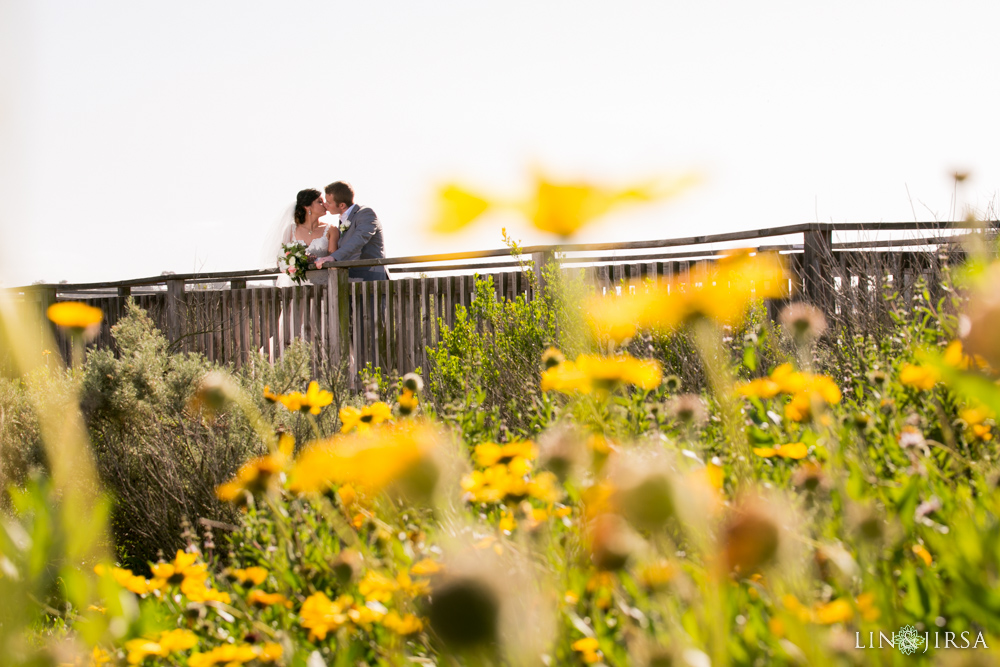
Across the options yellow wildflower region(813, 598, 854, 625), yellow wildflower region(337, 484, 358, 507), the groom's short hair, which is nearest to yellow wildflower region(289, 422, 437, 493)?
yellow wildflower region(337, 484, 358, 507)

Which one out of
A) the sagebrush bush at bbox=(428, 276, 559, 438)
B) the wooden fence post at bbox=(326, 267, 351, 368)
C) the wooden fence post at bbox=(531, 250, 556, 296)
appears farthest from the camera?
the wooden fence post at bbox=(326, 267, 351, 368)

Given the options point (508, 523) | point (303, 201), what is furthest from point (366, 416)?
point (303, 201)

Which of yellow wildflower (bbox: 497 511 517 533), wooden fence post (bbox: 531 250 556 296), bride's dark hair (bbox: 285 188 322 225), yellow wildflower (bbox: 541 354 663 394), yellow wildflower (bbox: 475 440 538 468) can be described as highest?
bride's dark hair (bbox: 285 188 322 225)

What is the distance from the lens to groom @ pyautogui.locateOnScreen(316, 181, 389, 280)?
21.5ft

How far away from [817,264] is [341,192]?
4114mm

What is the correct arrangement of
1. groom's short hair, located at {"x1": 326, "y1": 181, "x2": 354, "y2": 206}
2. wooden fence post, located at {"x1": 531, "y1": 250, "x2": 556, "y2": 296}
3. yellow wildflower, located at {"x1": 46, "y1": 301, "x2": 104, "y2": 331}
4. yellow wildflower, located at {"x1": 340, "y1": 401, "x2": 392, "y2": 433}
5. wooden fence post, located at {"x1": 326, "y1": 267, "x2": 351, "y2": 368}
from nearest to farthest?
yellow wildflower, located at {"x1": 340, "y1": 401, "x2": 392, "y2": 433}, yellow wildflower, located at {"x1": 46, "y1": 301, "x2": 104, "y2": 331}, wooden fence post, located at {"x1": 531, "y1": 250, "x2": 556, "y2": 296}, wooden fence post, located at {"x1": 326, "y1": 267, "x2": 351, "y2": 368}, groom's short hair, located at {"x1": 326, "y1": 181, "x2": 354, "y2": 206}

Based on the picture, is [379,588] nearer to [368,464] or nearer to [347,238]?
[368,464]

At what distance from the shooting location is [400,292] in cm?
624

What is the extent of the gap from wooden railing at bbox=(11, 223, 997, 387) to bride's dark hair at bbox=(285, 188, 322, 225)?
0.65 metres

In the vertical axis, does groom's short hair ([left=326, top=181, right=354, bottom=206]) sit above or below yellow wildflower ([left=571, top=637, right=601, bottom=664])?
above

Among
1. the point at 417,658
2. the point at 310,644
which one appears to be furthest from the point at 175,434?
the point at 417,658

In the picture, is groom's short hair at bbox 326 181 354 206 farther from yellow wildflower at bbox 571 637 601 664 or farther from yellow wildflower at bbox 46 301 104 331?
yellow wildflower at bbox 571 637 601 664

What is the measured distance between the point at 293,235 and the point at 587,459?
253 inches

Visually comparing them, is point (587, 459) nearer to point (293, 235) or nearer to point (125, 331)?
point (125, 331)
